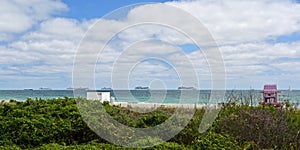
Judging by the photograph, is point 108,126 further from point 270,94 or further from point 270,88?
point 270,88

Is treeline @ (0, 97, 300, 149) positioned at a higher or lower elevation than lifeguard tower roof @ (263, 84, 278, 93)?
lower

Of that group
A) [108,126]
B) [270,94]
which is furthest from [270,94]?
[108,126]

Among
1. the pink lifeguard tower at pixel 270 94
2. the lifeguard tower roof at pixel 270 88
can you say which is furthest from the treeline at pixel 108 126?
the lifeguard tower roof at pixel 270 88

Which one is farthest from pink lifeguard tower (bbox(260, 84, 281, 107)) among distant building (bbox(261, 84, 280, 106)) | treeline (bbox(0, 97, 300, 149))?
treeline (bbox(0, 97, 300, 149))

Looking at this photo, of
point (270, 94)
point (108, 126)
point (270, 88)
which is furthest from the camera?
point (270, 88)

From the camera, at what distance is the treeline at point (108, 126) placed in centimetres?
541

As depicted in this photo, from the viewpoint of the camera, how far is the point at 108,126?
18.0 ft

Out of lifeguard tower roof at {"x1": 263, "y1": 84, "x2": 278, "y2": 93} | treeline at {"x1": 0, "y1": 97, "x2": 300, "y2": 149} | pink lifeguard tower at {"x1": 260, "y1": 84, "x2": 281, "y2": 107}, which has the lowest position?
treeline at {"x1": 0, "y1": 97, "x2": 300, "y2": 149}

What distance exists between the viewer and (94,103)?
6.38m

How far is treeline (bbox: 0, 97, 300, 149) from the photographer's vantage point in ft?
17.7

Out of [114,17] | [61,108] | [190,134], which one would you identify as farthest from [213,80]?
[61,108]

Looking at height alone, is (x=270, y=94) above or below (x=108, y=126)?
above

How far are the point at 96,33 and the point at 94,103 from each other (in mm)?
1442

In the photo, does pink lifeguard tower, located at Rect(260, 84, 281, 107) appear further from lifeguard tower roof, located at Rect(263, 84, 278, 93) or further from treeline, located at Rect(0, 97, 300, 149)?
treeline, located at Rect(0, 97, 300, 149)
